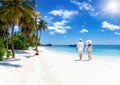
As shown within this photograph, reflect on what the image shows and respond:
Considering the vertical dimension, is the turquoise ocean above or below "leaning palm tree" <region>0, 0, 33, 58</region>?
below

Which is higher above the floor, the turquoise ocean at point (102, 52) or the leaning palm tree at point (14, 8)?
the leaning palm tree at point (14, 8)

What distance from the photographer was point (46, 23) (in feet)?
146

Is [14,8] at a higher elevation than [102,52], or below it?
higher

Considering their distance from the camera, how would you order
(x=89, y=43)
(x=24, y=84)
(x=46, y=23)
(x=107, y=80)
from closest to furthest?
(x=24, y=84), (x=107, y=80), (x=89, y=43), (x=46, y=23)

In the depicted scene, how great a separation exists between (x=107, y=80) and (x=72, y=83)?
153cm

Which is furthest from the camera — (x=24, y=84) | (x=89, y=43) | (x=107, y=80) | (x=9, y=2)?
(x=9, y=2)

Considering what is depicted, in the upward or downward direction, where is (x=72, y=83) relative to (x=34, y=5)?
downward

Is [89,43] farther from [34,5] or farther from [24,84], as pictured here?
[24,84]

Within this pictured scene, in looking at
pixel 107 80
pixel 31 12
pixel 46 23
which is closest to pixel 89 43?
pixel 31 12

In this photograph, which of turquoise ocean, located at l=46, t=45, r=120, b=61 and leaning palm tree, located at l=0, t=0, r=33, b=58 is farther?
turquoise ocean, located at l=46, t=45, r=120, b=61

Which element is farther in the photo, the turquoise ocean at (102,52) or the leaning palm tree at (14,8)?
the turquoise ocean at (102,52)

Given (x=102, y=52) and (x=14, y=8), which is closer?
(x=14, y=8)

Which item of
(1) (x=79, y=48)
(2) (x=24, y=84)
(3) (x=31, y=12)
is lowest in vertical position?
(2) (x=24, y=84)

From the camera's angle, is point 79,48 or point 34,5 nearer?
point 79,48
